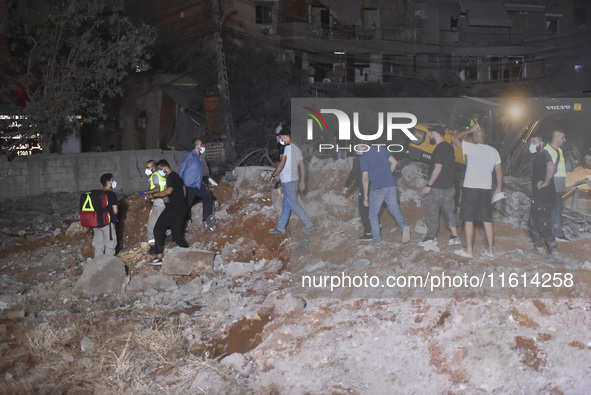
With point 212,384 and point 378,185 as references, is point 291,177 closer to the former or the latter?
point 378,185

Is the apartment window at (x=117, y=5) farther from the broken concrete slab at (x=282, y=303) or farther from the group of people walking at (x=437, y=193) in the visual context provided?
the broken concrete slab at (x=282, y=303)

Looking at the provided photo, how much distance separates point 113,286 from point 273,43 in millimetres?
20301

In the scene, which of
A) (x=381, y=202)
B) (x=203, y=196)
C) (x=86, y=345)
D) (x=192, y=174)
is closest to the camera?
(x=86, y=345)

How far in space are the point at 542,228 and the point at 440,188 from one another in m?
1.37

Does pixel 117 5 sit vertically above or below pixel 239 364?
above

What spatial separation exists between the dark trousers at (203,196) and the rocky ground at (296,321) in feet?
2.78

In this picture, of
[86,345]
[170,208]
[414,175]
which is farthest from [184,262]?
[414,175]

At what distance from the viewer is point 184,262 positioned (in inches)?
345

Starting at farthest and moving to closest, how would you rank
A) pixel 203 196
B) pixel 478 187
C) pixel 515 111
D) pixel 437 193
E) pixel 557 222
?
pixel 515 111 → pixel 203 196 → pixel 557 222 → pixel 437 193 → pixel 478 187

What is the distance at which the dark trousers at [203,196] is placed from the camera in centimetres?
1017

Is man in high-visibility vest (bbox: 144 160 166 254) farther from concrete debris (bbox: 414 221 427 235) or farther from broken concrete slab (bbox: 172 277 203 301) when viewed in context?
concrete debris (bbox: 414 221 427 235)

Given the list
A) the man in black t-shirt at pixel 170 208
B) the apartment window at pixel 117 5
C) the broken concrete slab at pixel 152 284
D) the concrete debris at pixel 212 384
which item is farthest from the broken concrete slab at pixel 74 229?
the apartment window at pixel 117 5

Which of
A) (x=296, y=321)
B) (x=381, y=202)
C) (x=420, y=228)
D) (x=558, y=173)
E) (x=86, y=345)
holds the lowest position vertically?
(x=86, y=345)

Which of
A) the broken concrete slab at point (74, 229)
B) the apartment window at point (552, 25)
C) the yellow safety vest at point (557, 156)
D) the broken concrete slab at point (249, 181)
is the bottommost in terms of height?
the broken concrete slab at point (74, 229)
